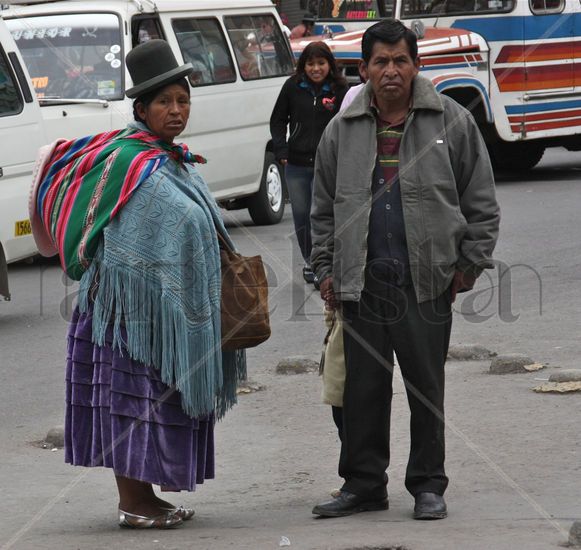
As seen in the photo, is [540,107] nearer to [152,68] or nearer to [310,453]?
[310,453]

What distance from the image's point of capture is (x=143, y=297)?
4633mm

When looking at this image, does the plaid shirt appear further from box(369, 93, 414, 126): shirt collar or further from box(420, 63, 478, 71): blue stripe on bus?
box(420, 63, 478, 71): blue stripe on bus

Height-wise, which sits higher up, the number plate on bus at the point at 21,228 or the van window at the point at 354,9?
the van window at the point at 354,9

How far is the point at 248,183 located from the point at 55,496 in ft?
26.3

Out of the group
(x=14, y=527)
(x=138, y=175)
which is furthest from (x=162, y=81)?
(x=14, y=527)

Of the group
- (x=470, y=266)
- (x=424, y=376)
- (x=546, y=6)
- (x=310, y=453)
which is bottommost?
(x=310, y=453)

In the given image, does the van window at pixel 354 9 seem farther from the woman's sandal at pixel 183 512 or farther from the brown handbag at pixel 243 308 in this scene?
the woman's sandal at pixel 183 512

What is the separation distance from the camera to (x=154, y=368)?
4.63 m

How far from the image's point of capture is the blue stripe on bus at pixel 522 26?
15234 millimetres

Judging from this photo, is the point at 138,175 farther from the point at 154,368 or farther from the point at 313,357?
the point at 313,357

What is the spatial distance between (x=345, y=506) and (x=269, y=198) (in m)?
8.99

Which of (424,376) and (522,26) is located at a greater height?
(522,26)

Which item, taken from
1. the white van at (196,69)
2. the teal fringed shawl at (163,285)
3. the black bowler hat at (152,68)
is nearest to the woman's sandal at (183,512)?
the teal fringed shawl at (163,285)

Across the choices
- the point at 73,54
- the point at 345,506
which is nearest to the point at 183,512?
the point at 345,506
